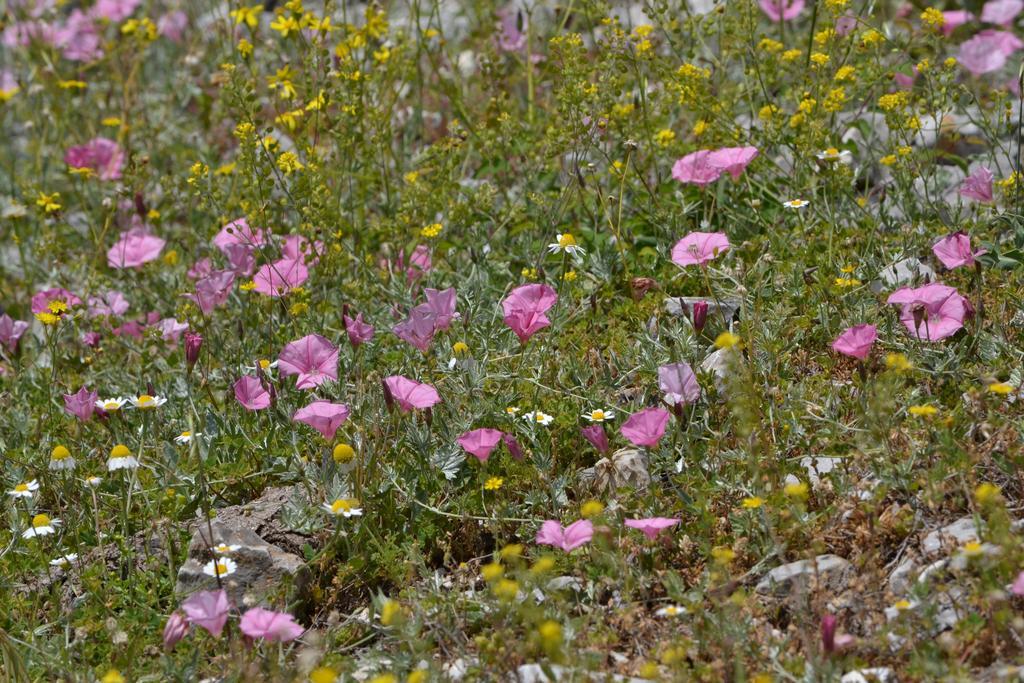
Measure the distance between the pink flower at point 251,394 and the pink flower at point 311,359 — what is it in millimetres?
82

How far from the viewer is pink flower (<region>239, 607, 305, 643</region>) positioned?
2.33 meters

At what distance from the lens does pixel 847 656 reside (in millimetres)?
2215

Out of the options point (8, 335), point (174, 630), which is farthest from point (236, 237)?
point (174, 630)

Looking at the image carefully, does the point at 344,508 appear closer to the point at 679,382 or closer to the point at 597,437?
the point at 597,437

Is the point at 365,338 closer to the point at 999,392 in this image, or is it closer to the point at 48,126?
the point at 999,392

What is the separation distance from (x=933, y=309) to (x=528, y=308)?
992mm

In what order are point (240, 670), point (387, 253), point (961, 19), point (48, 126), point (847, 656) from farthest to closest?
1. point (48, 126)
2. point (961, 19)
3. point (387, 253)
4. point (240, 670)
5. point (847, 656)

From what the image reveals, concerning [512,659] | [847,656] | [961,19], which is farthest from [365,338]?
[961,19]

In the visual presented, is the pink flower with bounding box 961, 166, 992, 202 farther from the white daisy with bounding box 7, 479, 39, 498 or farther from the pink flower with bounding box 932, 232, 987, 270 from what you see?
the white daisy with bounding box 7, 479, 39, 498

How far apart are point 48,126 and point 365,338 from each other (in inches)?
129

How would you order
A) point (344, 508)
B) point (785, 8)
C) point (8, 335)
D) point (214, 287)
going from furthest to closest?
1. point (785, 8)
2. point (8, 335)
3. point (214, 287)
4. point (344, 508)

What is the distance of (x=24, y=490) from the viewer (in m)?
2.87

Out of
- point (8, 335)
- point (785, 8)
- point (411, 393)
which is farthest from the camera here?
point (785, 8)

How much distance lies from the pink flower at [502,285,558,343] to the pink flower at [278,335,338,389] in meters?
0.47
